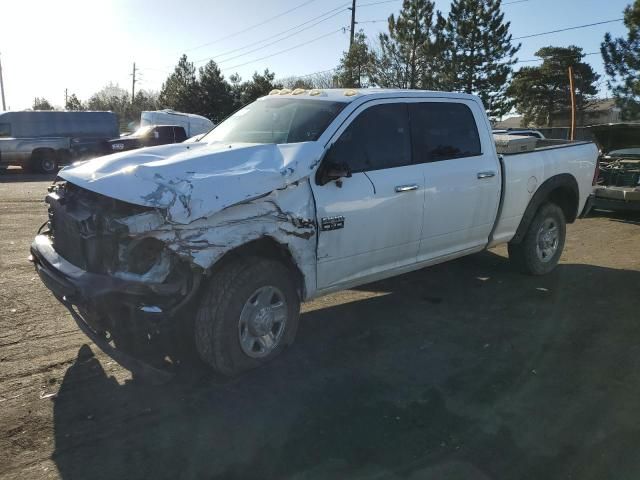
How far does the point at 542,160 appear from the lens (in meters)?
6.31

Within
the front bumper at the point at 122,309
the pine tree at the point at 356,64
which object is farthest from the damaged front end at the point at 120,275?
the pine tree at the point at 356,64

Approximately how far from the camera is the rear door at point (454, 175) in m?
5.05

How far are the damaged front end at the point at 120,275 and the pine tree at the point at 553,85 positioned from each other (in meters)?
50.7

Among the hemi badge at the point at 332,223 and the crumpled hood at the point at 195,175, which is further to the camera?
the hemi badge at the point at 332,223

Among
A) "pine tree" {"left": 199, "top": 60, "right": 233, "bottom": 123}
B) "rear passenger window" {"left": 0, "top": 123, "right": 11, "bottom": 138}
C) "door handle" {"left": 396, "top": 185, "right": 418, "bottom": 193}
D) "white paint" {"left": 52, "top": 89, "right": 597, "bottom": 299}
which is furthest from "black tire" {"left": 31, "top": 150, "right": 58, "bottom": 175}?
"pine tree" {"left": 199, "top": 60, "right": 233, "bottom": 123}

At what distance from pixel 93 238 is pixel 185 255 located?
24.3 inches

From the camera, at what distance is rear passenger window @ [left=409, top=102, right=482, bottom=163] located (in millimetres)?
5055

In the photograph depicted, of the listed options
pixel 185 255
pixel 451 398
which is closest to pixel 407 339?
pixel 451 398

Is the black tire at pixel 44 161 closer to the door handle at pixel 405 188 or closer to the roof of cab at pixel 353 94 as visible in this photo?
the roof of cab at pixel 353 94

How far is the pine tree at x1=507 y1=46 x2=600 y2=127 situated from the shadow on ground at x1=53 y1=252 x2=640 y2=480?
48.9 m

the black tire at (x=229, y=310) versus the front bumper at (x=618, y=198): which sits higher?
the front bumper at (x=618, y=198)

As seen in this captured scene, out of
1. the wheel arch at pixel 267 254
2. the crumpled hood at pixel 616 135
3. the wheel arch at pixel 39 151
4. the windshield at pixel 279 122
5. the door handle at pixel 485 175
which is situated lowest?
the wheel arch at pixel 267 254

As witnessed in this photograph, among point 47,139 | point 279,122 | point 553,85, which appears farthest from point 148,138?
point 553,85

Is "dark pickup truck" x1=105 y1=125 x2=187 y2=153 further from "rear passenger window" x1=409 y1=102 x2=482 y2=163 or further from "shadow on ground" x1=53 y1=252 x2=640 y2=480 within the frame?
"shadow on ground" x1=53 y1=252 x2=640 y2=480
